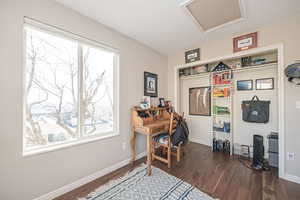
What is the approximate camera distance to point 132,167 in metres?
2.41

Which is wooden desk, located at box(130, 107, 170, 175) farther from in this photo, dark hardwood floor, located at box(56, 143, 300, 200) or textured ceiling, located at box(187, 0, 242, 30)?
textured ceiling, located at box(187, 0, 242, 30)

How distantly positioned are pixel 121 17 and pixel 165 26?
762mm

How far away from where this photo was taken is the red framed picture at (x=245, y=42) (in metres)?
2.30

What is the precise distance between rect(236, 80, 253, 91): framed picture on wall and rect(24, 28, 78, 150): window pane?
3.37 metres

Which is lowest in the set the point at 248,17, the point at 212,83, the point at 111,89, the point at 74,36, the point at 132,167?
the point at 132,167

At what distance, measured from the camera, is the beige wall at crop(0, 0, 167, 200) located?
4.34ft

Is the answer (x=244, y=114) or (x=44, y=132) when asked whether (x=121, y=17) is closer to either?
(x=44, y=132)

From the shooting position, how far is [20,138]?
1.41 metres

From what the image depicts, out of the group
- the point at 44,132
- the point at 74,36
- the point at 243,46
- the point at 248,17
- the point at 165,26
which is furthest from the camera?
the point at 243,46

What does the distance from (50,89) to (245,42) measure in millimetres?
3350

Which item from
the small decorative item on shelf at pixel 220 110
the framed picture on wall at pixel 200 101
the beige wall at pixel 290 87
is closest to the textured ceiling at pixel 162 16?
the beige wall at pixel 290 87

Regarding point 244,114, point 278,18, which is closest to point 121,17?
point 278,18

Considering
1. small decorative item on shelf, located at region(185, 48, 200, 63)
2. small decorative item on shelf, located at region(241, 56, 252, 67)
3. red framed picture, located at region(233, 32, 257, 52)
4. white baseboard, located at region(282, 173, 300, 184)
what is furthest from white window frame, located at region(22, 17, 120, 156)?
white baseboard, located at region(282, 173, 300, 184)

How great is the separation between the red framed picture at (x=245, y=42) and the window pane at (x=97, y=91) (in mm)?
2413
